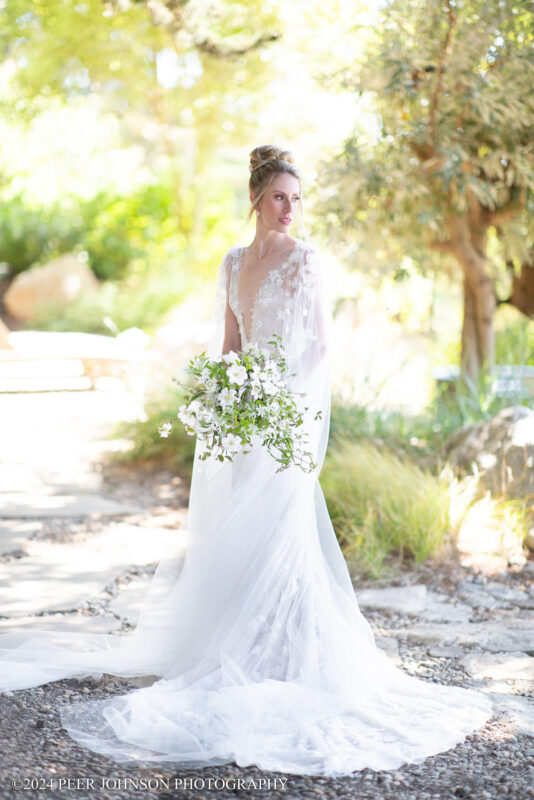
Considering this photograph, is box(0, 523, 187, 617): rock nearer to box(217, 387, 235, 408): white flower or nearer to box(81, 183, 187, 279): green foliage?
box(217, 387, 235, 408): white flower

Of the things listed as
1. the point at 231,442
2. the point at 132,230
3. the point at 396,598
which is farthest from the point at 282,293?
the point at 132,230

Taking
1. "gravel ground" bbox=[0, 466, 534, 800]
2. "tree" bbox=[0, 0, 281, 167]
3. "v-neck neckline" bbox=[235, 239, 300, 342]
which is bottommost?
"gravel ground" bbox=[0, 466, 534, 800]

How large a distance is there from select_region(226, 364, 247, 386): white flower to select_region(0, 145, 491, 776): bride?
1.15 feet

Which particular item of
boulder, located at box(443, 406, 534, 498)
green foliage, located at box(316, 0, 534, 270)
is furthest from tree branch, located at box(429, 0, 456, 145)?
boulder, located at box(443, 406, 534, 498)

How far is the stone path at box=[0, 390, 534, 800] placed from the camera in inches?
93.2

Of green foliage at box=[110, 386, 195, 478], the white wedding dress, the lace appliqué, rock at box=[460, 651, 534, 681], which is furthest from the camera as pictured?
green foliage at box=[110, 386, 195, 478]

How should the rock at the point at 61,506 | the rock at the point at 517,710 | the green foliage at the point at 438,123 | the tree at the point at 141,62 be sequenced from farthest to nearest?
the tree at the point at 141,62 < the green foliage at the point at 438,123 < the rock at the point at 61,506 < the rock at the point at 517,710

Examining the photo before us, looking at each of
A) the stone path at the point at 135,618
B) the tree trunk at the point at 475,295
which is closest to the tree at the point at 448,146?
the tree trunk at the point at 475,295

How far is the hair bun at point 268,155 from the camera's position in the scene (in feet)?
10.3

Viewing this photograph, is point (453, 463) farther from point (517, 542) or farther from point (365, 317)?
point (365, 317)

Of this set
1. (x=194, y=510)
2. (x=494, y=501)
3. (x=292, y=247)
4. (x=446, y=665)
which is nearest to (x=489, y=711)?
(x=446, y=665)

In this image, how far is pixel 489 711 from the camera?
286 cm

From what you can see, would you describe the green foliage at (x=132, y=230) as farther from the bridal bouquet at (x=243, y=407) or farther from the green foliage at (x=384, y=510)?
the bridal bouquet at (x=243, y=407)

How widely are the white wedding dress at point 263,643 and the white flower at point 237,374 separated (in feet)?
1.23
